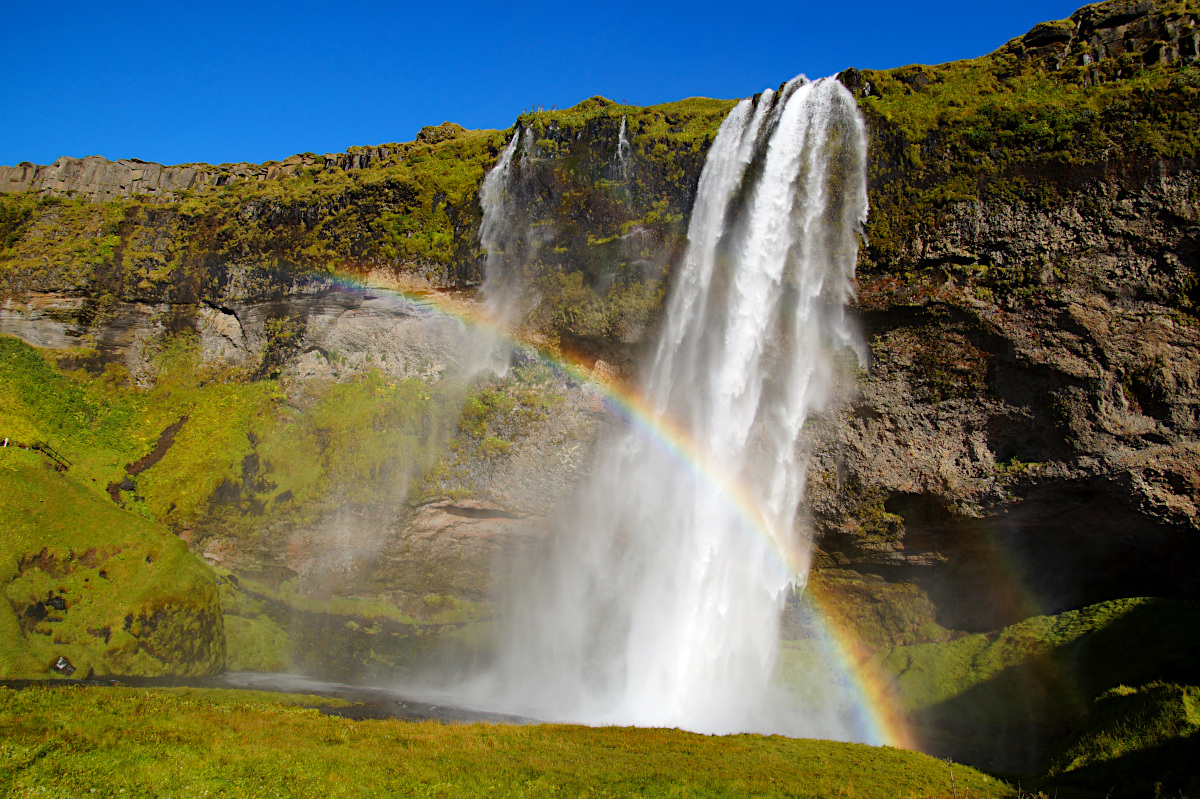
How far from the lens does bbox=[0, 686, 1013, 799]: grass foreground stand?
37.5ft

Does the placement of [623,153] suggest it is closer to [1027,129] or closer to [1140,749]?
[1027,129]

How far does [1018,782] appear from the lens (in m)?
15.8

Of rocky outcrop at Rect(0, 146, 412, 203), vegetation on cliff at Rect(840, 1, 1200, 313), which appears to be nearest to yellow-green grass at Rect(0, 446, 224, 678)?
rocky outcrop at Rect(0, 146, 412, 203)

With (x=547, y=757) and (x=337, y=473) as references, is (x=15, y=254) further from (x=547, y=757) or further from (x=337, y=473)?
(x=547, y=757)

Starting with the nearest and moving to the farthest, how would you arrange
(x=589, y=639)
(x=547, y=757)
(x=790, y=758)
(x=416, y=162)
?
(x=547, y=757) → (x=790, y=758) → (x=589, y=639) → (x=416, y=162)

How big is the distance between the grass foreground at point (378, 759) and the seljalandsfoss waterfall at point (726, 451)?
831cm

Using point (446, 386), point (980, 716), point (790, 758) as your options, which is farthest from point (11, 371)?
point (980, 716)

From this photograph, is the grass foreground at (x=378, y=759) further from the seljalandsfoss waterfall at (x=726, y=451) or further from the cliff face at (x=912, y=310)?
the cliff face at (x=912, y=310)

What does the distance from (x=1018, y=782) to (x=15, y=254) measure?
52964 millimetres

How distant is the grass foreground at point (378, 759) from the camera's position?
37.5 feet

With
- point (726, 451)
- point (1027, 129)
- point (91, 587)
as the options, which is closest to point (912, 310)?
point (1027, 129)

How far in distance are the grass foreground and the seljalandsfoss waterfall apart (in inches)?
327

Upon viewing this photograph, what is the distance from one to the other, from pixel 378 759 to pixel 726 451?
1785cm

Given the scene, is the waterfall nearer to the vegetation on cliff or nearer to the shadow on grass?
the vegetation on cliff
